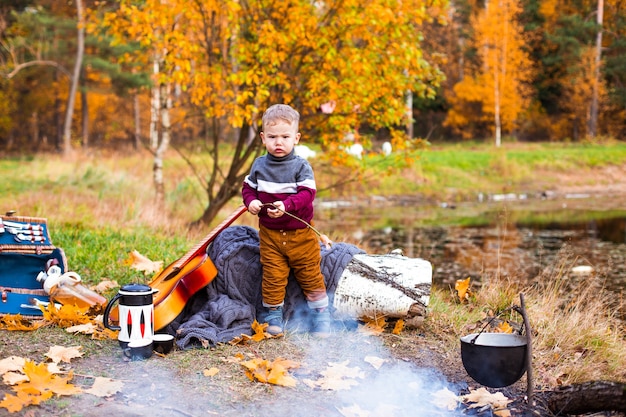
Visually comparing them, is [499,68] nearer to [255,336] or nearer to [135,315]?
[255,336]

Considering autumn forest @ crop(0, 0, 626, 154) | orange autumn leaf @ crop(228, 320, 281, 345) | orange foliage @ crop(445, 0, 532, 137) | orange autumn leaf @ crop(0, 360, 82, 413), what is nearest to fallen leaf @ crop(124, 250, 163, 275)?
orange autumn leaf @ crop(228, 320, 281, 345)

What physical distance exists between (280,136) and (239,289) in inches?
48.8

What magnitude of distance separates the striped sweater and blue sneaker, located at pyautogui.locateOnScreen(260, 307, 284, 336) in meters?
0.61

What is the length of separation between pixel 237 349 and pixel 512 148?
27393 mm

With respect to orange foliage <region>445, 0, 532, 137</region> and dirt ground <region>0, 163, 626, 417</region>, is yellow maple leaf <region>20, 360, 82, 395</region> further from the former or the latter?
orange foliage <region>445, 0, 532, 137</region>

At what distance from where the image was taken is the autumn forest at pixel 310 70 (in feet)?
30.1

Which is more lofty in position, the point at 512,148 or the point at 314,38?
the point at 314,38

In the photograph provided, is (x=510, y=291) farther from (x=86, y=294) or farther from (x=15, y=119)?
(x=15, y=119)

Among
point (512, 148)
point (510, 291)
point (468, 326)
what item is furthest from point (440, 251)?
point (512, 148)

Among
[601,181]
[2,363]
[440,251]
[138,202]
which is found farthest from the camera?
[601,181]

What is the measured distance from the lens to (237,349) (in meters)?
4.50

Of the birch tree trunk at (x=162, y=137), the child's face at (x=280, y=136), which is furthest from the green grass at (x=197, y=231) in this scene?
the child's face at (x=280, y=136)

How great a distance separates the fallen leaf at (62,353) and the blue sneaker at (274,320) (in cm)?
129

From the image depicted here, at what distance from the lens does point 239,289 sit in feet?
16.7
